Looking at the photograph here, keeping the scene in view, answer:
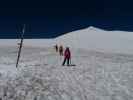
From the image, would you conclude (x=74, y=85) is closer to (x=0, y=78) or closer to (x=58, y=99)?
(x=58, y=99)

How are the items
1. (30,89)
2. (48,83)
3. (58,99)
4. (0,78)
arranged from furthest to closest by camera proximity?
(48,83) → (0,78) → (30,89) → (58,99)

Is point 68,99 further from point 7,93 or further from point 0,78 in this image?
point 0,78

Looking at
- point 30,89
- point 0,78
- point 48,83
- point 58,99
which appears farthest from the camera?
point 48,83

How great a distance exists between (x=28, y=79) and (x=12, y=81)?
1.24 meters

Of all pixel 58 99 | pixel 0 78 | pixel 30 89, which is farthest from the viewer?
pixel 0 78

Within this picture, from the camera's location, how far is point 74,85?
1371 centimetres

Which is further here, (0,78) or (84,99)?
(0,78)

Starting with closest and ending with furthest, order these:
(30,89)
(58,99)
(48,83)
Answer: (58,99) → (30,89) → (48,83)

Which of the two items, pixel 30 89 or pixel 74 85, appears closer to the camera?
pixel 30 89

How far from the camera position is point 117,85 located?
13945 millimetres

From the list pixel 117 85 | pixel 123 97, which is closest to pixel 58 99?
pixel 123 97

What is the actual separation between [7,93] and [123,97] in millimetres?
4884

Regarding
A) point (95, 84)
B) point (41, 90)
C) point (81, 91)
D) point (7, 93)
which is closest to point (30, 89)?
point (41, 90)

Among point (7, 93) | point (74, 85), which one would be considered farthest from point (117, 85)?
point (7, 93)
